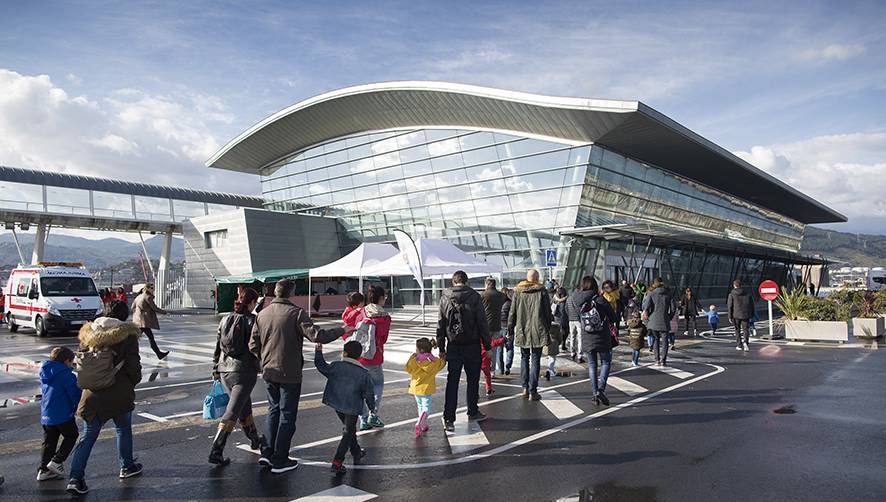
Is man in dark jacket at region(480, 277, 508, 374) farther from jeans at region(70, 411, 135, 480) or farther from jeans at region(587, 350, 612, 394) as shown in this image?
jeans at region(70, 411, 135, 480)

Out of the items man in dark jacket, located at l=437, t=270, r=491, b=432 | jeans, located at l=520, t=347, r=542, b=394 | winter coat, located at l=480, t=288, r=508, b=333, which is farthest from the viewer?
winter coat, located at l=480, t=288, r=508, b=333

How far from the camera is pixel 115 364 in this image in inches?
220

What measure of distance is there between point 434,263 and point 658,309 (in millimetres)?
10413

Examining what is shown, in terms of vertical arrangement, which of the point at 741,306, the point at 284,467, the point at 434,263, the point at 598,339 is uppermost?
the point at 434,263

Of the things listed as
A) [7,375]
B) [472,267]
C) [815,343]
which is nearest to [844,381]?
[815,343]

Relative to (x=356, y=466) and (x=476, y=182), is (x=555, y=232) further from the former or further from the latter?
(x=356, y=466)

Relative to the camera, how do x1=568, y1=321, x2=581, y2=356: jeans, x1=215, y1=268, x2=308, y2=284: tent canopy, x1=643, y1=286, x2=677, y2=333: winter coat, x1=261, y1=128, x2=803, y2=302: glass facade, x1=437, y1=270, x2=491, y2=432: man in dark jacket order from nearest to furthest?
x1=437, y1=270, x2=491, y2=432: man in dark jacket
x1=643, y1=286, x2=677, y2=333: winter coat
x1=568, y1=321, x2=581, y2=356: jeans
x1=261, y1=128, x2=803, y2=302: glass facade
x1=215, y1=268, x2=308, y2=284: tent canopy

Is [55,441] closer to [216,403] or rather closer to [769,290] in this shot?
[216,403]

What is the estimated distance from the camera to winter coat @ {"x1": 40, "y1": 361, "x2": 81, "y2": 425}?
557 centimetres

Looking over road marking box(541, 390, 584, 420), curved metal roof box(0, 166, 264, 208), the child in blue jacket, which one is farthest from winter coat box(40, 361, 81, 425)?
curved metal roof box(0, 166, 264, 208)

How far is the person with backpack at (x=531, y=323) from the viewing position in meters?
9.09

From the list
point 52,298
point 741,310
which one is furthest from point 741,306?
point 52,298

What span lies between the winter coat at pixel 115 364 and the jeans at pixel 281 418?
49.1 inches

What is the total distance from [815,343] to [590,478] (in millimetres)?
15334
